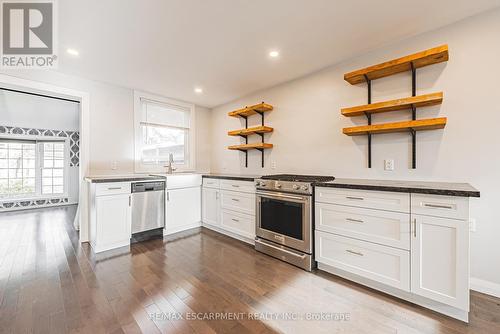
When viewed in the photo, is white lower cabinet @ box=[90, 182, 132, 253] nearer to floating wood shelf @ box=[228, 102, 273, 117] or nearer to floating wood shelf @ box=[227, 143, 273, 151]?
floating wood shelf @ box=[227, 143, 273, 151]

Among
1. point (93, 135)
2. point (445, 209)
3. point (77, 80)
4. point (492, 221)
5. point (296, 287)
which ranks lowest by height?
point (296, 287)

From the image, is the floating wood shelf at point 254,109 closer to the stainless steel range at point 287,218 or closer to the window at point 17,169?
the stainless steel range at point 287,218

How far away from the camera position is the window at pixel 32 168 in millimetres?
5590

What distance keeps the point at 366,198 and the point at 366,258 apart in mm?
557

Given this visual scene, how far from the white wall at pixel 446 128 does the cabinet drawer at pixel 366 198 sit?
61 centimetres

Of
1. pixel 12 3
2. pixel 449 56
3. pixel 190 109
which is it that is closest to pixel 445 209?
pixel 449 56

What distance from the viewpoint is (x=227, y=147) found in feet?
14.0

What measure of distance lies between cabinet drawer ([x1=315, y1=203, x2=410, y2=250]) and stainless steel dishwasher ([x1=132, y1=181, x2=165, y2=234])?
94.6 inches

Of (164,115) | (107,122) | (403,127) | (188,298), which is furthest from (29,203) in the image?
(403,127)

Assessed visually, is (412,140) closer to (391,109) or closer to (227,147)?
(391,109)

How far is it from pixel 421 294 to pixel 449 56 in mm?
2162

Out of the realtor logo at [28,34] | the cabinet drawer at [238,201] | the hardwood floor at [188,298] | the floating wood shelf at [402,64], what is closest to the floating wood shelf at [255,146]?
the cabinet drawer at [238,201]

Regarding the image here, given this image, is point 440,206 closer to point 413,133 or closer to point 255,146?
point 413,133

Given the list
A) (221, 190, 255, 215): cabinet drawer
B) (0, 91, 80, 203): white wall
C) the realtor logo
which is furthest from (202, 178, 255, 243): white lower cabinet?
(0, 91, 80, 203): white wall
